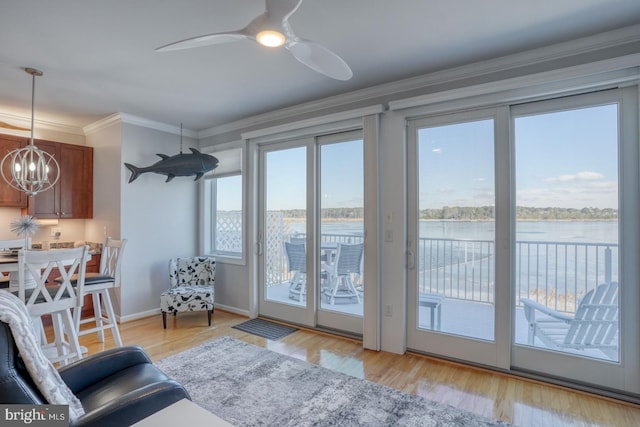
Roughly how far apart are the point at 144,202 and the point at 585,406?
15.8 feet

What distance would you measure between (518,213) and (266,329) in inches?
113

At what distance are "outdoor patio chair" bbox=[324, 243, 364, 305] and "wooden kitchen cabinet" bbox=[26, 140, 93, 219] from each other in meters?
3.44

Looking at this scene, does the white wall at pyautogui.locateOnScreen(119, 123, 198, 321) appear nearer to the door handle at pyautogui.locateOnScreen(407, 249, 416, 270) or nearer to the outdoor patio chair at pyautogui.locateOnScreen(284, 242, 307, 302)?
the outdoor patio chair at pyautogui.locateOnScreen(284, 242, 307, 302)

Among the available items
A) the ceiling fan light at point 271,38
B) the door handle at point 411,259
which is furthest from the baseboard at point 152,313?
the ceiling fan light at point 271,38

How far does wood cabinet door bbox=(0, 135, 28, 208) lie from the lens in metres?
3.85

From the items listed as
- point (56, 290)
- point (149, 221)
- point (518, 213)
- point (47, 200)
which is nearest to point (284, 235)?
point (149, 221)

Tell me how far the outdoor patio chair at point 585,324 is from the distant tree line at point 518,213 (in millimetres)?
526

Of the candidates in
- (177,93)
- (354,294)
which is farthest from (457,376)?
(177,93)

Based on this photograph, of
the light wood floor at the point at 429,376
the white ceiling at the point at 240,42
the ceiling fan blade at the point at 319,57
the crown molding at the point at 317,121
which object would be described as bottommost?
the light wood floor at the point at 429,376

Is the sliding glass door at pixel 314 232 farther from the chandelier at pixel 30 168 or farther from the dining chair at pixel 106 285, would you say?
the chandelier at pixel 30 168

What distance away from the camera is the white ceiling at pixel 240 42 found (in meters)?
2.01

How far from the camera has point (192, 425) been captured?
96 cm

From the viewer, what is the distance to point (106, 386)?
1.62 meters

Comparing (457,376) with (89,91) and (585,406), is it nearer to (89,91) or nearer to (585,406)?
(585,406)
